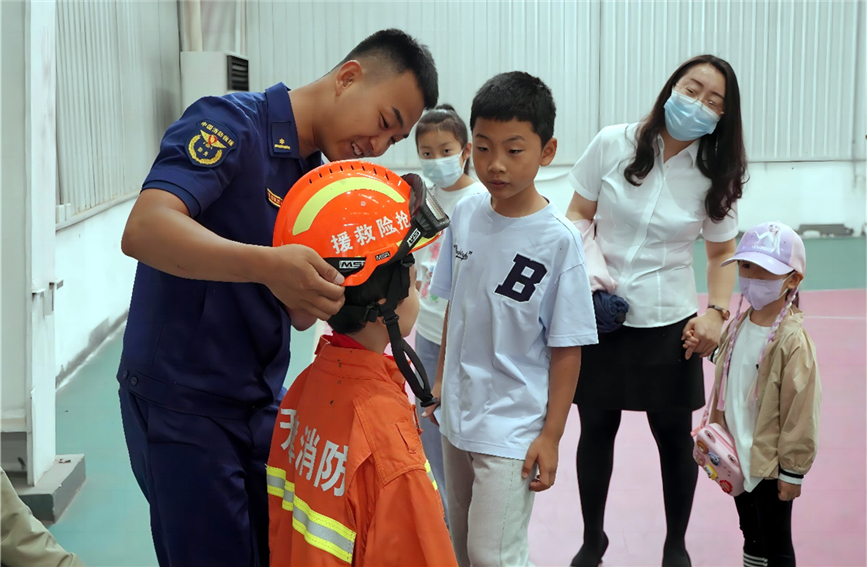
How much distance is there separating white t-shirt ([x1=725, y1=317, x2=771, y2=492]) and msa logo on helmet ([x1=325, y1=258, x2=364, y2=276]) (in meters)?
1.51

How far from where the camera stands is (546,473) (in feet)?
6.93

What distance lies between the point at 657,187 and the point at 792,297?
524 mm

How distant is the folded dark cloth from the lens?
2.63 metres

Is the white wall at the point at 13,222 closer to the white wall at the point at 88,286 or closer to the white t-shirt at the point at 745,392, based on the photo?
the white wall at the point at 88,286

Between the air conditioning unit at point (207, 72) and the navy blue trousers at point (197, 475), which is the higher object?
the air conditioning unit at point (207, 72)

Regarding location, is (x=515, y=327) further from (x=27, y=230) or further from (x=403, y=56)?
(x=27, y=230)

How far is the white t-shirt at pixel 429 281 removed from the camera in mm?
3113

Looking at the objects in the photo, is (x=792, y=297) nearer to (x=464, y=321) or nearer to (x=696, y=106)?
(x=696, y=106)

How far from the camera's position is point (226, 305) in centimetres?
168

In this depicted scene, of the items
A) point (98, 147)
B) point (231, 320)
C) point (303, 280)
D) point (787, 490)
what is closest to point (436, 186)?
point (787, 490)

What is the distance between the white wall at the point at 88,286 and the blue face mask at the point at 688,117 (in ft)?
12.8

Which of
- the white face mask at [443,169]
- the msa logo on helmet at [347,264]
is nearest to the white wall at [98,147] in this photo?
the white face mask at [443,169]

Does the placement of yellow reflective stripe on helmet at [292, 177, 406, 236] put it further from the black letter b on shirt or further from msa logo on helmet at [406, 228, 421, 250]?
the black letter b on shirt

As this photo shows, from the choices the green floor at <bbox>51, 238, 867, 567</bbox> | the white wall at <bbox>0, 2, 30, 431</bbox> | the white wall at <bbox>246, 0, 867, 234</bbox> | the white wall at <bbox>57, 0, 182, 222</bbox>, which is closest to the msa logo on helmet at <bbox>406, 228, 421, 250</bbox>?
the green floor at <bbox>51, 238, 867, 567</bbox>
